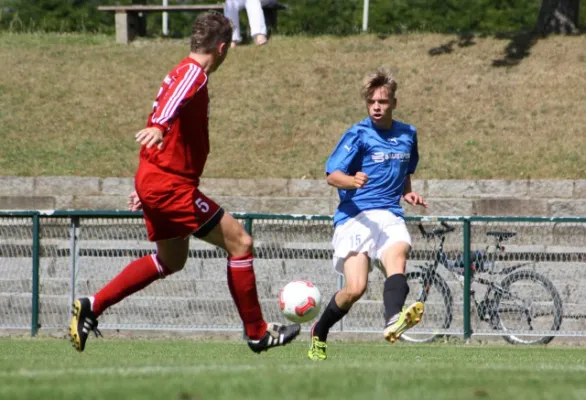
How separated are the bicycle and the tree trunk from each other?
31.5ft

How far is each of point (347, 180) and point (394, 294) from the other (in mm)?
809

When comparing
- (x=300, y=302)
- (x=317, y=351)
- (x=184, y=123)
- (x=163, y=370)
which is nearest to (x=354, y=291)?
(x=317, y=351)

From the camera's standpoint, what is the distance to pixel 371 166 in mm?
8406

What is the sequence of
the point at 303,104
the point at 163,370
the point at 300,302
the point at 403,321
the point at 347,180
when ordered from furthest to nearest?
the point at 303,104 < the point at 300,302 < the point at 347,180 < the point at 403,321 < the point at 163,370

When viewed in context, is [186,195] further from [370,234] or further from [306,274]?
[306,274]

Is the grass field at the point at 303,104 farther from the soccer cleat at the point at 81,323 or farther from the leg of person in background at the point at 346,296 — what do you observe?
the soccer cleat at the point at 81,323

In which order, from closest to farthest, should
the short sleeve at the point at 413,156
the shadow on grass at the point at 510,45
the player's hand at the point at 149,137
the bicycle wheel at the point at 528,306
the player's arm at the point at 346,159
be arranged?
the player's hand at the point at 149,137
the player's arm at the point at 346,159
the short sleeve at the point at 413,156
the bicycle wheel at the point at 528,306
the shadow on grass at the point at 510,45

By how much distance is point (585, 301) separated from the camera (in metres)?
12.8

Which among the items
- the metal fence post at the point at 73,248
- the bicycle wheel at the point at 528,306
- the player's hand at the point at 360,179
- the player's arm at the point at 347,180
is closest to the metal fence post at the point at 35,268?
the metal fence post at the point at 73,248

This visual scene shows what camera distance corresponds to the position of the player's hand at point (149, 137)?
6.75 metres

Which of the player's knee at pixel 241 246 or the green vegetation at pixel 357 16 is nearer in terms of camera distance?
the player's knee at pixel 241 246

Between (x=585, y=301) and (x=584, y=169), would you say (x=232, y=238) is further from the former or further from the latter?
(x=584, y=169)

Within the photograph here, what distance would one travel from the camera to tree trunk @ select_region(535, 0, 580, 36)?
21703mm

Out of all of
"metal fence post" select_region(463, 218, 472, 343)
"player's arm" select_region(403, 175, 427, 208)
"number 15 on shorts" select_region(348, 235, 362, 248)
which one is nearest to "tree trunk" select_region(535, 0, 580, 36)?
"metal fence post" select_region(463, 218, 472, 343)
